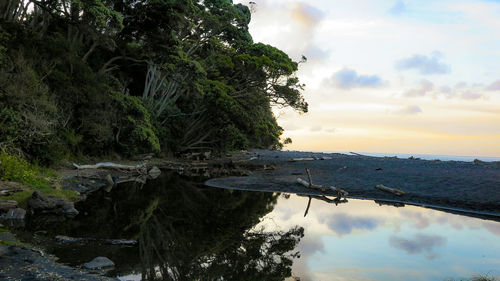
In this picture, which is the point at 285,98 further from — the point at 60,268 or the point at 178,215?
the point at 60,268

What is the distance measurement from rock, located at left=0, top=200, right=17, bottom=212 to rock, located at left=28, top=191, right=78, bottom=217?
0.62 meters

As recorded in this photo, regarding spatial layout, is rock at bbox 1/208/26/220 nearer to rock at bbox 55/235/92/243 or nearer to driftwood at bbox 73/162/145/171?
rock at bbox 55/235/92/243

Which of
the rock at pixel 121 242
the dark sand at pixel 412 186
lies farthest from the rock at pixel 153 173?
the rock at pixel 121 242

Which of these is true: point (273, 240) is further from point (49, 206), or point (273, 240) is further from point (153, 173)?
point (153, 173)

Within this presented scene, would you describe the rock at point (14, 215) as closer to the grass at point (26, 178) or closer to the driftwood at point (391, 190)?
the grass at point (26, 178)

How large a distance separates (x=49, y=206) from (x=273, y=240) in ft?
30.1

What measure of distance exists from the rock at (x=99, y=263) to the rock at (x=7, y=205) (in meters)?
6.86

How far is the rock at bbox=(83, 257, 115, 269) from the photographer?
819 centimetres

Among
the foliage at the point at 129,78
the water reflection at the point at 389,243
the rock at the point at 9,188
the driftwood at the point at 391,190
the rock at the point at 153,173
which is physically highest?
the foliage at the point at 129,78

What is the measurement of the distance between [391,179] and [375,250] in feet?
50.5

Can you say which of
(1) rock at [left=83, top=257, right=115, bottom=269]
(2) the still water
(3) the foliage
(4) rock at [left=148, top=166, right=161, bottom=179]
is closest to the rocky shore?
(1) rock at [left=83, top=257, right=115, bottom=269]

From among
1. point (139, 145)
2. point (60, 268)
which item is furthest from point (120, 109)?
point (60, 268)

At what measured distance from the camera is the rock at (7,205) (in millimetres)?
12859

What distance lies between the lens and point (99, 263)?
27.3ft
